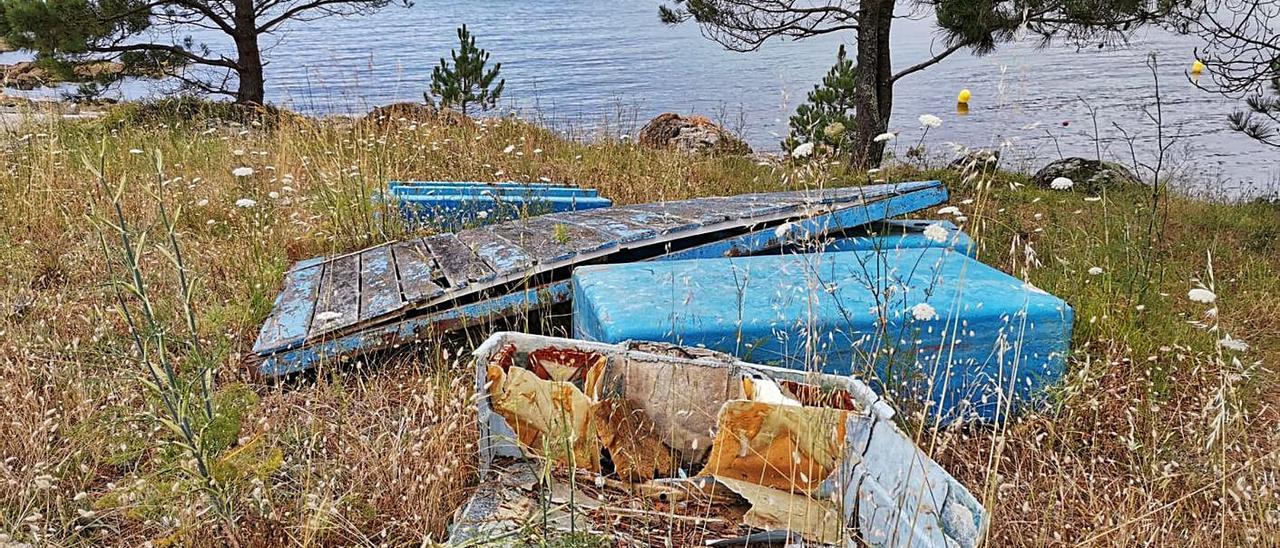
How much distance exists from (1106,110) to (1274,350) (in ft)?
40.6

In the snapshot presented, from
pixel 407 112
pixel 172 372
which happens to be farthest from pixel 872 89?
pixel 172 372

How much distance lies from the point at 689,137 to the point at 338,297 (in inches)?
256

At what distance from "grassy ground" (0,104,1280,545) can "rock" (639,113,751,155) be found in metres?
3.78

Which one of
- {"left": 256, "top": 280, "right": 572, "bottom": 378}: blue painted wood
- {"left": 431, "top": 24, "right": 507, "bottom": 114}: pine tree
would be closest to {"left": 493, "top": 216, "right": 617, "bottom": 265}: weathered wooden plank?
{"left": 256, "top": 280, "right": 572, "bottom": 378}: blue painted wood

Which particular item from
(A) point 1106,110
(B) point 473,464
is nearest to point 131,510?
(B) point 473,464

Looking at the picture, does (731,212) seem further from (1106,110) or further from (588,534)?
(1106,110)

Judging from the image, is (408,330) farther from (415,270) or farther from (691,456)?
(691,456)

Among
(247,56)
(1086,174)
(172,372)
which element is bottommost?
(1086,174)

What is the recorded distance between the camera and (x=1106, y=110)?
47.8 ft

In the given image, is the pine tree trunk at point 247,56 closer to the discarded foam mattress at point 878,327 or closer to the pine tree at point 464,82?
the pine tree at point 464,82

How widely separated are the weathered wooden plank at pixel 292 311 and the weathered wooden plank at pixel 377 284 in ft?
0.62

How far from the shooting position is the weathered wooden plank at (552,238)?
339cm

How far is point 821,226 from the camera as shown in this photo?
11.7 feet

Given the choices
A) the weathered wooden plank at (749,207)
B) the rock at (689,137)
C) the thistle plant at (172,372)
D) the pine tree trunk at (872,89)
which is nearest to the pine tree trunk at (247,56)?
the rock at (689,137)
